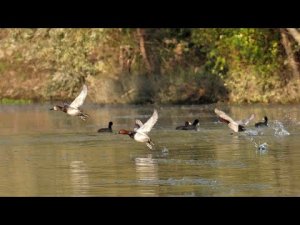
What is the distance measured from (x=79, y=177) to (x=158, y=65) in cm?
2800

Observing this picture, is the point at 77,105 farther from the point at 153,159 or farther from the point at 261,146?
the point at 261,146

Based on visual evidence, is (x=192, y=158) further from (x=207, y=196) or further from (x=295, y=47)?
(x=295, y=47)

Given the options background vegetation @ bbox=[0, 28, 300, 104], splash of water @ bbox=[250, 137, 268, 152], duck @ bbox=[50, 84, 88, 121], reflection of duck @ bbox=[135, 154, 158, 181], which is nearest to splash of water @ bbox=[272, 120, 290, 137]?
splash of water @ bbox=[250, 137, 268, 152]

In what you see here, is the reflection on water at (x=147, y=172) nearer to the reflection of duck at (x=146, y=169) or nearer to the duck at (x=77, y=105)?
the reflection of duck at (x=146, y=169)

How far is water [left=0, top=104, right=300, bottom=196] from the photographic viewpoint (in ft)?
66.0

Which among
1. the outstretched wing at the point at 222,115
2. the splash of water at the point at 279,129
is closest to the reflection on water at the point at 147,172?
the outstretched wing at the point at 222,115

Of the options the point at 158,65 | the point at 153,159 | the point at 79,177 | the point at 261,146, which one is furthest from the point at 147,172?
the point at 158,65

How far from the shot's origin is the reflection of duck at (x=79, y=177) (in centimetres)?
2017

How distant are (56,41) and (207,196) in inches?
1277

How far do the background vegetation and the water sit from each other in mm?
6107

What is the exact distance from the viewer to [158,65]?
49688 millimetres

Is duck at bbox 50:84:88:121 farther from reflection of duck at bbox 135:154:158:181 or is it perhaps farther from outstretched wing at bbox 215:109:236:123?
outstretched wing at bbox 215:109:236:123
